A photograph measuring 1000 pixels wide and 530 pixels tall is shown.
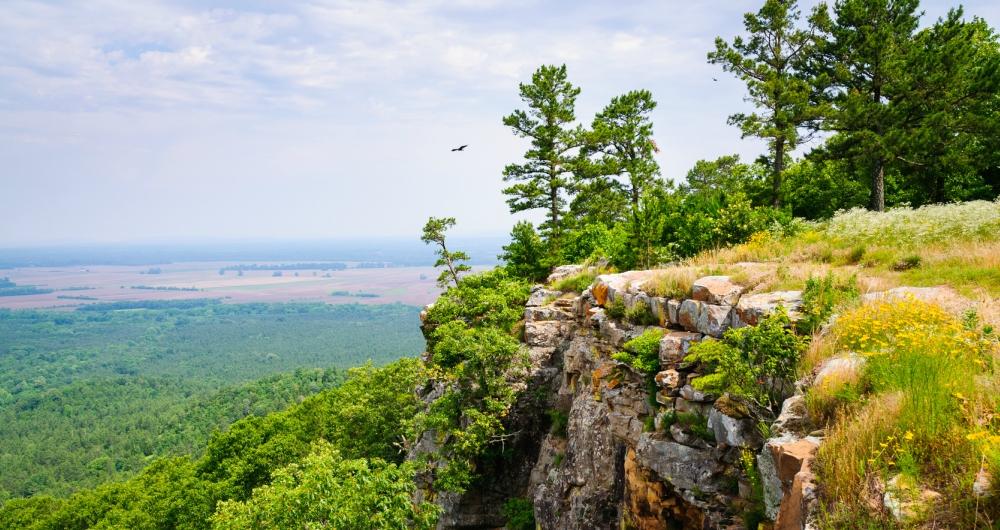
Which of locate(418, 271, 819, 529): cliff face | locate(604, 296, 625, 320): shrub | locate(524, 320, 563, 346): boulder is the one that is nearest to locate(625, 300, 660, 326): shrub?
locate(418, 271, 819, 529): cliff face

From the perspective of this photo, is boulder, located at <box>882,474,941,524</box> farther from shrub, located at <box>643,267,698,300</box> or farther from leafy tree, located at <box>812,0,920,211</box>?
leafy tree, located at <box>812,0,920,211</box>

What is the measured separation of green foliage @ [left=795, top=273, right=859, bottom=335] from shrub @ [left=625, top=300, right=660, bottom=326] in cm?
383

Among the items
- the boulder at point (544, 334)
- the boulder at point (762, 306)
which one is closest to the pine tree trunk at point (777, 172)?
the boulder at point (544, 334)

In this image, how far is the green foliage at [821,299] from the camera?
8.66m

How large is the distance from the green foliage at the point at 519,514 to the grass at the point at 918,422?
1232 centimetres

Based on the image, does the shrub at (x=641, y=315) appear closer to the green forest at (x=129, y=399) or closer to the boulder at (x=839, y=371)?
the boulder at (x=839, y=371)

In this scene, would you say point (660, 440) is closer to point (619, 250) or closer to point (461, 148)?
point (619, 250)

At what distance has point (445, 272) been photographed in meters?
27.1

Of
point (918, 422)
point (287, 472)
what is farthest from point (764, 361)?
point (287, 472)

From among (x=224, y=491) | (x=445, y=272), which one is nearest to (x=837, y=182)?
(x=445, y=272)

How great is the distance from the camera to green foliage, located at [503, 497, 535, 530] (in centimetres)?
1664

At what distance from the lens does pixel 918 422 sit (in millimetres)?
5086

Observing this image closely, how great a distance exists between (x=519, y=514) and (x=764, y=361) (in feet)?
38.0

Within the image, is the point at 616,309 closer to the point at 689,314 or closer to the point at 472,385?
the point at 689,314
